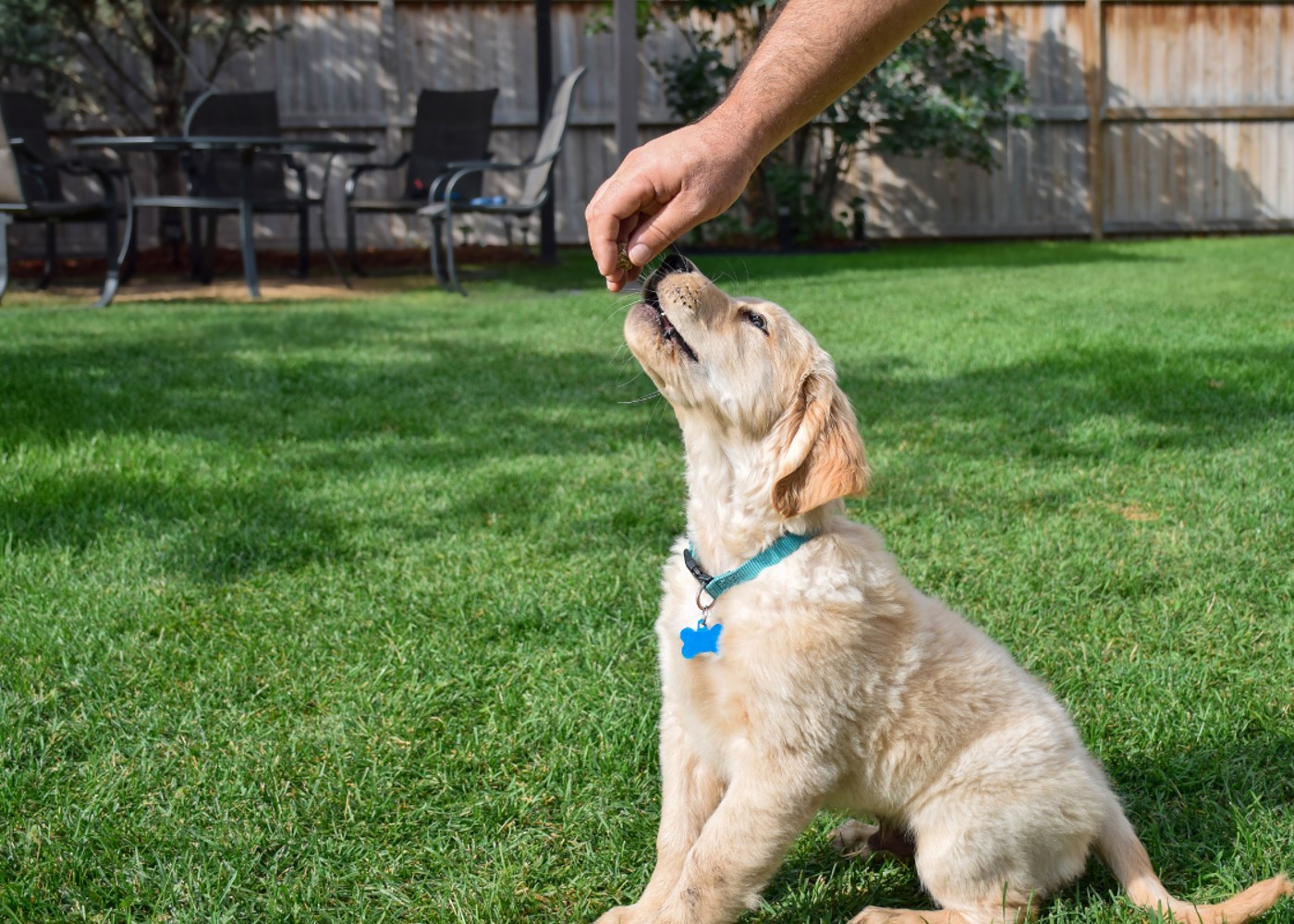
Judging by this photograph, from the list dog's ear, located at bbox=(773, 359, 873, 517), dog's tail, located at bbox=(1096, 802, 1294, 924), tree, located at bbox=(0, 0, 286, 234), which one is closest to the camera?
dog's tail, located at bbox=(1096, 802, 1294, 924)

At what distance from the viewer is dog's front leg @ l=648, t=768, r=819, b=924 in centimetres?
181

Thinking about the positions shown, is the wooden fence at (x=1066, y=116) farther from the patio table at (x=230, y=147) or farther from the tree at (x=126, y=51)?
the patio table at (x=230, y=147)

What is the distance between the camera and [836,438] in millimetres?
1977

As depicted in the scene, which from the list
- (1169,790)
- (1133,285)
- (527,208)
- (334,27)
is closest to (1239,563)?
(1169,790)

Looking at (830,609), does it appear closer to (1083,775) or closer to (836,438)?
(836,438)

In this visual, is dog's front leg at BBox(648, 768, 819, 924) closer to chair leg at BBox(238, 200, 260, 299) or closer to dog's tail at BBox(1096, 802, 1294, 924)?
dog's tail at BBox(1096, 802, 1294, 924)

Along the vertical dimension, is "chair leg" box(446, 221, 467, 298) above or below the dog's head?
above

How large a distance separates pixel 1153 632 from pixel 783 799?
1534 mm

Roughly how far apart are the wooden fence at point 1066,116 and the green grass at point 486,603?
8.34 meters

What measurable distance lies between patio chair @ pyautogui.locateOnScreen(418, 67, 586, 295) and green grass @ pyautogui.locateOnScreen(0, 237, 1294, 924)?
348 centimetres

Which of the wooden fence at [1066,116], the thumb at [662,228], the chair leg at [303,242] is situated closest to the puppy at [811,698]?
the thumb at [662,228]

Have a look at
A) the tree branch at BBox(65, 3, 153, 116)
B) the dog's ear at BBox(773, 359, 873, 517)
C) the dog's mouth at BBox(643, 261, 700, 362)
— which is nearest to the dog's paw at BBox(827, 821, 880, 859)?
the dog's ear at BBox(773, 359, 873, 517)

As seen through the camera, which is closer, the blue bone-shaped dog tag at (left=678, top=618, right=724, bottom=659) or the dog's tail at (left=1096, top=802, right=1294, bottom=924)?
the dog's tail at (left=1096, top=802, right=1294, bottom=924)

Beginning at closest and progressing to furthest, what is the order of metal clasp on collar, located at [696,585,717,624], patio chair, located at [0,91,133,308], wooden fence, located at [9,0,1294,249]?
metal clasp on collar, located at [696,585,717,624] → patio chair, located at [0,91,133,308] → wooden fence, located at [9,0,1294,249]
